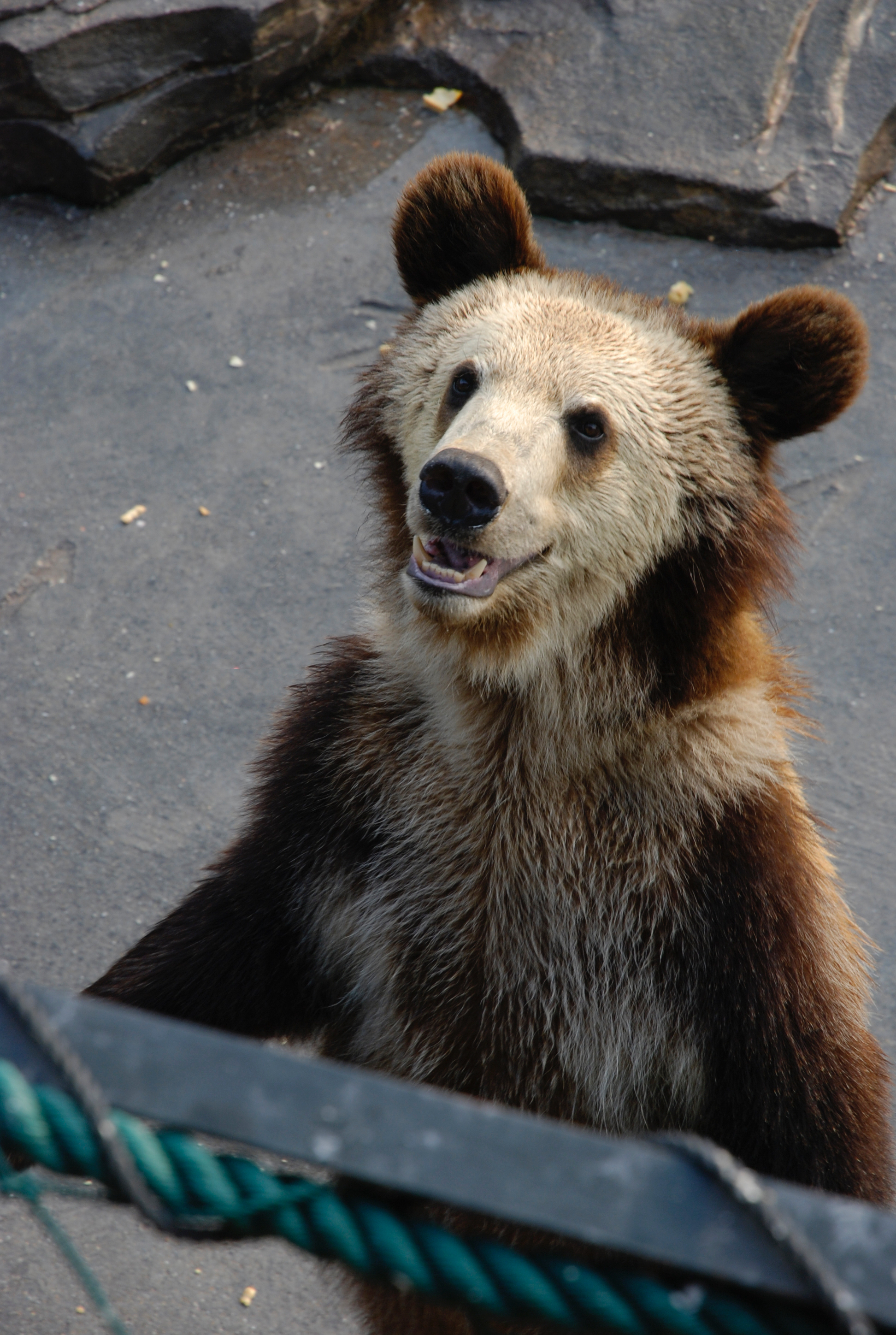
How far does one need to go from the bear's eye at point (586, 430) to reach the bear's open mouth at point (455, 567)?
0.91ft

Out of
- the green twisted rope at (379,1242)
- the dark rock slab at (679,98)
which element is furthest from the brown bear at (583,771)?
the dark rock slab at (679,98)

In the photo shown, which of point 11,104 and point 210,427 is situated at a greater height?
point 11,104

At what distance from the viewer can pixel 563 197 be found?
5941 mm

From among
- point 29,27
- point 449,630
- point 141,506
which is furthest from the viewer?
point 29,27

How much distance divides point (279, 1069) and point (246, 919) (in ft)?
6.22

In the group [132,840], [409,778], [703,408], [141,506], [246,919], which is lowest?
[132,840]

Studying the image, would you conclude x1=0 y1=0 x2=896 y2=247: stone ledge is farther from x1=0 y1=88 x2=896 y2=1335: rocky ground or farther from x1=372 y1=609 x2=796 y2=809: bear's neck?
x1=372 y1=609 x2=796 y2=809: bear's neck

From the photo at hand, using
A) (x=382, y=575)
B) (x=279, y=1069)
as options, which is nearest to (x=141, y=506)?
(x=382, y=575)

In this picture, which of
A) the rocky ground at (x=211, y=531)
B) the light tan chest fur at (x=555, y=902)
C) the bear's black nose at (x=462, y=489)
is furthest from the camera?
the rocky ground at (x=211, y=531)

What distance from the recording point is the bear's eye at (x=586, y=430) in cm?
255

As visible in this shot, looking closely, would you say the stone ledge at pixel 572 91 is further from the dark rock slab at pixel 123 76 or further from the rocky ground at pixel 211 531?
the rocky ground at pixel 211 531

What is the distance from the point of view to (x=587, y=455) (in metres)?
2.56

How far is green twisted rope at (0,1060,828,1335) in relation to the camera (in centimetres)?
102

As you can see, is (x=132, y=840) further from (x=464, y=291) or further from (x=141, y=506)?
(x=464, y=291)
